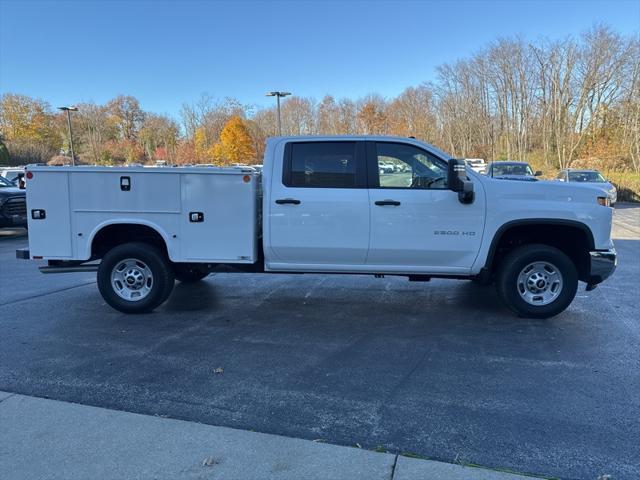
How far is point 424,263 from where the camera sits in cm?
574

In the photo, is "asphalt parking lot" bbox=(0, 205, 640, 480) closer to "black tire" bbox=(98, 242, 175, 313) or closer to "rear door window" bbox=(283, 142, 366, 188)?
"black tire" bbox=(98, 242, 175, 313)

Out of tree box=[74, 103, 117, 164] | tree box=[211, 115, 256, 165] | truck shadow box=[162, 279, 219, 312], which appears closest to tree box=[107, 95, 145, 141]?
tree box=[74, 103, 117, 164]

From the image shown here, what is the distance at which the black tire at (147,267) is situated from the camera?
5.97m

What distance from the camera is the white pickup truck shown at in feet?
18.2

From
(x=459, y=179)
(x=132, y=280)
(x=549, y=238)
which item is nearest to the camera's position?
(x=459, y=179)

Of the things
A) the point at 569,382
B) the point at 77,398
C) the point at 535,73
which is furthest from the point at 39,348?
the point at 535,73

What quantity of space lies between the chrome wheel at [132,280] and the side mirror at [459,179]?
3743 mm

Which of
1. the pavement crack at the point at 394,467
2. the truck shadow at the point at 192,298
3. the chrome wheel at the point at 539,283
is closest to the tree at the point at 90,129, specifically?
the truck shadow at the point at 192,298

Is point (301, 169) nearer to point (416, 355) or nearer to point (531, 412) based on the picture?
point (416, 355)

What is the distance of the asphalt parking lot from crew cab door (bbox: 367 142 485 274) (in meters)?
0.78

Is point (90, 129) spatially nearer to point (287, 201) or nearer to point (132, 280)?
point (132, 280)

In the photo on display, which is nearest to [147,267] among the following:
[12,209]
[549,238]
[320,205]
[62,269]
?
[62,269]

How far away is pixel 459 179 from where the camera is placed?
5.36 metres

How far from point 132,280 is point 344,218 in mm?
2755
